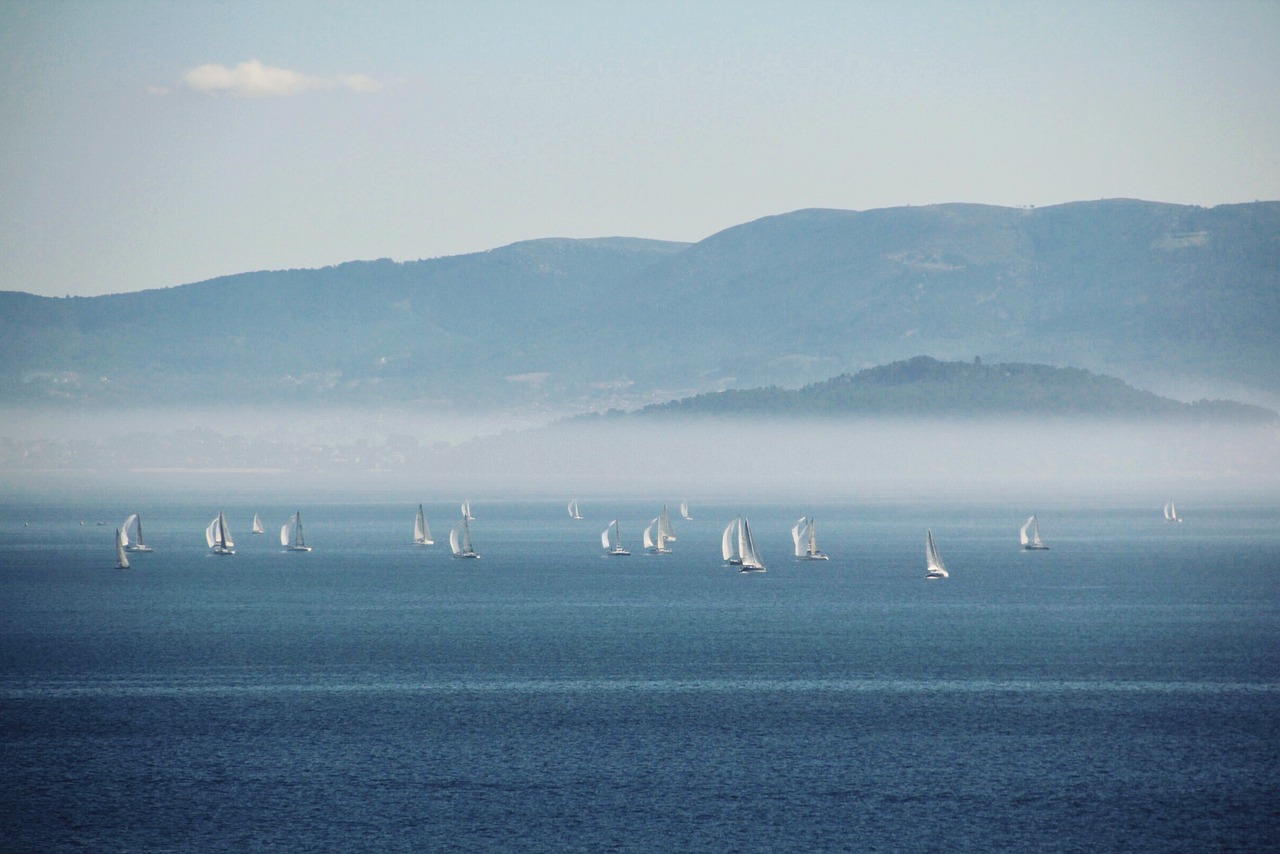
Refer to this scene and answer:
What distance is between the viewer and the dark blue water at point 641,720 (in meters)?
49.5

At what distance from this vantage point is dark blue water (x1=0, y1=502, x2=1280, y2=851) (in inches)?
1948

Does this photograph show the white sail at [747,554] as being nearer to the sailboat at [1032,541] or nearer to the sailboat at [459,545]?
the sailboat at [459,545]

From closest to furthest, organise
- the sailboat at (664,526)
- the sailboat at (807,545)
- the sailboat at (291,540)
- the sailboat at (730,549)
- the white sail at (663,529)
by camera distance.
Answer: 1. the sailboat at (730,549)
2. the sailboat at (807,545)
3. the white sail at (663,529)
4. the sailboat at (664,526)
5. the sailboat at (291,540)

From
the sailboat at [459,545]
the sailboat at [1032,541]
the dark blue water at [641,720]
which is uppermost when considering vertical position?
the sailboat at [459,545]

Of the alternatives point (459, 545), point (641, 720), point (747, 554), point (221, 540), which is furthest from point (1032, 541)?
point (641, 720)

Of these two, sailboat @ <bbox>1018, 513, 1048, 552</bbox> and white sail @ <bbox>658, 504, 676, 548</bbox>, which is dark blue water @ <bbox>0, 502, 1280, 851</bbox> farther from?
sailboat @ <bbox>1018, 513, 1048, 552</bbox>

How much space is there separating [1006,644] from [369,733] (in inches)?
1614

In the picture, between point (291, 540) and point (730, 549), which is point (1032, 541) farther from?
point (291, 540)

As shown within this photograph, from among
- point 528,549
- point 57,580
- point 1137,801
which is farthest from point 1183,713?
point 528,549

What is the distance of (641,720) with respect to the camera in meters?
64.6

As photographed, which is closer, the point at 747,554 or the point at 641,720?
the point at 641,720

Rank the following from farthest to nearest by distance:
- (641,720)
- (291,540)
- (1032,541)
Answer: (291,540) → (1032,541) → (641,720)

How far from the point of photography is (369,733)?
62062 mm

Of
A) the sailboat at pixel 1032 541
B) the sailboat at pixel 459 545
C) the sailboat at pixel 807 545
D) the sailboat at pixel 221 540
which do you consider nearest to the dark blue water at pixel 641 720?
the sailboat at pixel 807 545
